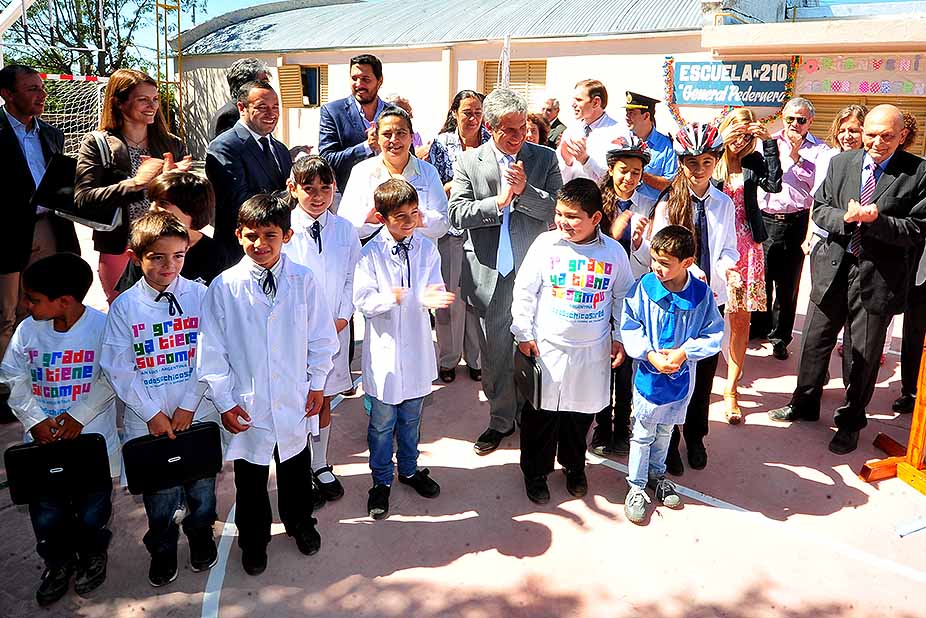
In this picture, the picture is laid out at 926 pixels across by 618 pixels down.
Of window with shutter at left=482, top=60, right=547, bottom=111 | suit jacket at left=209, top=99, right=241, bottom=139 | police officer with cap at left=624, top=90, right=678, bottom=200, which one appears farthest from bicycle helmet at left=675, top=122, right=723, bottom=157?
window with shutter at left=482, top=60, right=547, bottom=111

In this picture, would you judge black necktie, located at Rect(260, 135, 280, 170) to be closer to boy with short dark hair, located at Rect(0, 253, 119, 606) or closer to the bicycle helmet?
boy with short dark hair, located at Rect(0, 253, 119, 606)

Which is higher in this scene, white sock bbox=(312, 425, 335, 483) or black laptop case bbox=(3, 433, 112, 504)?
black laptop case bbox=(3, 433, 112, 504)

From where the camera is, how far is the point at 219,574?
3188 millimetres

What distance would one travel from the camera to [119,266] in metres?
4.50

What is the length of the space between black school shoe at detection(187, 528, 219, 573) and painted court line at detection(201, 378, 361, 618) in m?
0.04

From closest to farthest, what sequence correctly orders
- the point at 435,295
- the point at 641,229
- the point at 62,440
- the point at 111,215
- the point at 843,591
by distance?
the point at 62,440, the point at 843,591, the point at 435,295, the point at 111,215, the point at 641,229

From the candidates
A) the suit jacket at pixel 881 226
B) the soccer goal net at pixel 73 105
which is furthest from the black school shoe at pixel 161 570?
the soccer goal net at pixel 73 105

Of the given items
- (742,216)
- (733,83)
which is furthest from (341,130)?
(733,83)

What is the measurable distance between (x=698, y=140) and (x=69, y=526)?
3766 millimetres

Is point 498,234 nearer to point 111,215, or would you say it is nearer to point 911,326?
point 111,215

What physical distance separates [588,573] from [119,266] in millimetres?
3445

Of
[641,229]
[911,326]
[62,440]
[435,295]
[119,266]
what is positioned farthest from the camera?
[911,326]

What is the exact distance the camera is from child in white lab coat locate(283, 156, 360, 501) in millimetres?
3492

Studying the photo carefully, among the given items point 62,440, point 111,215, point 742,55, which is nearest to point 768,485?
point 62,440
